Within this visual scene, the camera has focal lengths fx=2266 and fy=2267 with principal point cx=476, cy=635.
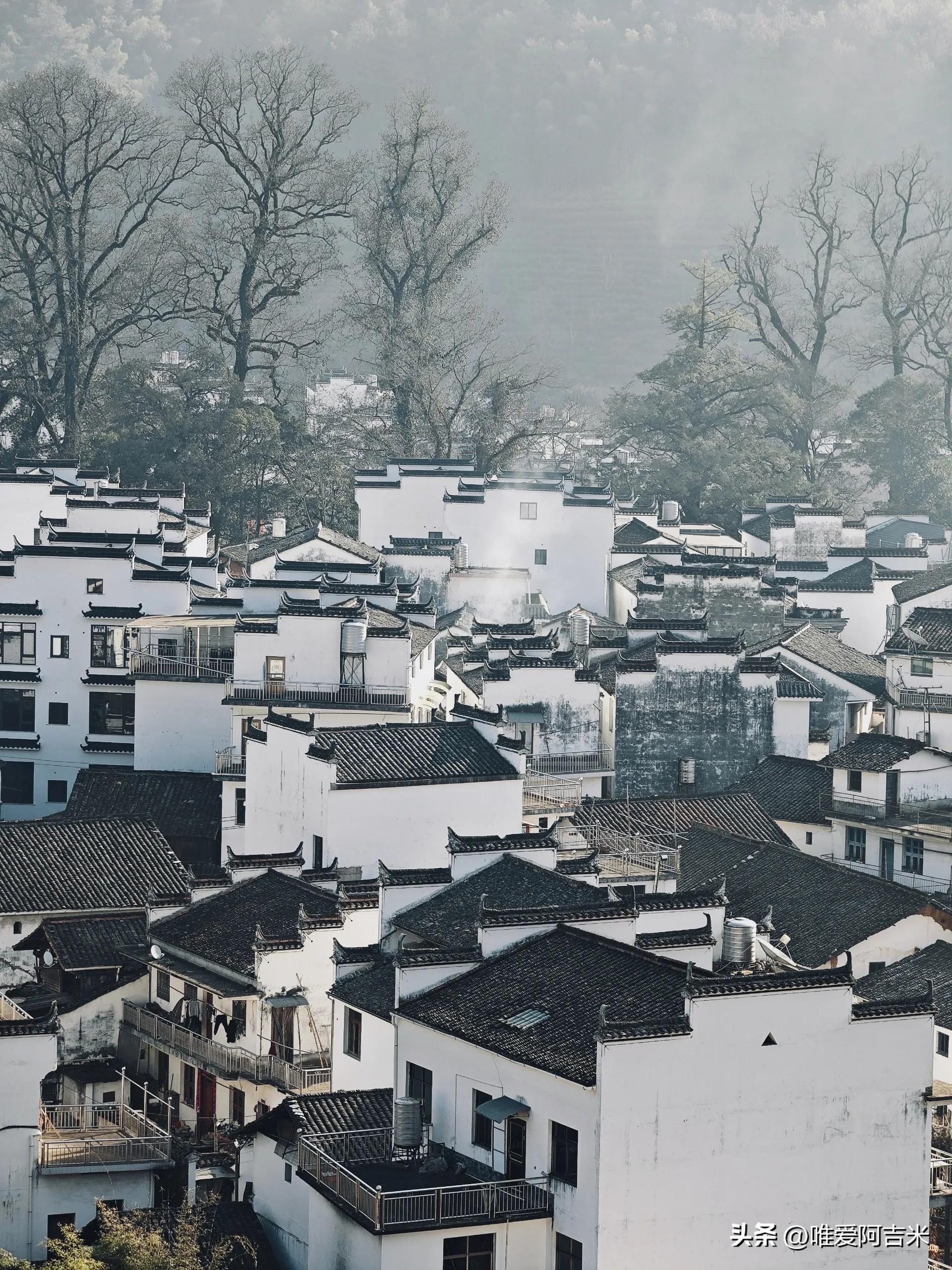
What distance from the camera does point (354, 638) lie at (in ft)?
155

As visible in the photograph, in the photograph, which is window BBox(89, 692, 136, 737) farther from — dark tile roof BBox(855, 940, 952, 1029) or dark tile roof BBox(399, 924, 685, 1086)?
dark tile roof BBox(399, 924, 685, 1086)

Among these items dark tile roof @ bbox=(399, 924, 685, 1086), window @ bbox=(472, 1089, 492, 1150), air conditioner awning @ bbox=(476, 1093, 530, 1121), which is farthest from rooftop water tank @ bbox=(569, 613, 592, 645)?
air conditioner awning @ bbox=(476, 1093, 530, 1121)

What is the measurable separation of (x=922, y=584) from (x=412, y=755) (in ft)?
90.4

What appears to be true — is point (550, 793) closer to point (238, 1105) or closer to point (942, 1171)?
point (238, 1105)

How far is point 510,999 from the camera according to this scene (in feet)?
84.9

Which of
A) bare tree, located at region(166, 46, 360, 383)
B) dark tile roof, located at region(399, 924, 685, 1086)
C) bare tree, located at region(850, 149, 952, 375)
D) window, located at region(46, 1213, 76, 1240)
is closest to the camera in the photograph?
dark tile roof, located at region(399, 924, 685, 1086)

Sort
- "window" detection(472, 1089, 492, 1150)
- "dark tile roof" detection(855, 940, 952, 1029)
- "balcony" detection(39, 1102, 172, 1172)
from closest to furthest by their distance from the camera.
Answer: "window" detection(472, 1089, 492, 1150) → "balcony" detection(39, 1102, 172, 1172) → "dark tile roof" detection(855, 940, 952, 1029)

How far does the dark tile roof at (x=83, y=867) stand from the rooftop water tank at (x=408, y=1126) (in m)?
12.4

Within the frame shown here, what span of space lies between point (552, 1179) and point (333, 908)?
10.5 metres

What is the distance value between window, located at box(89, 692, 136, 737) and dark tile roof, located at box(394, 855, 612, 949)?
69.7 feet

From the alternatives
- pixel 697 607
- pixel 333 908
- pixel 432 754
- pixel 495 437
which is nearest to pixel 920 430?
pixel 495 437

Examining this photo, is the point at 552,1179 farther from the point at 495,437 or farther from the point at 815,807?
the point at 495,437

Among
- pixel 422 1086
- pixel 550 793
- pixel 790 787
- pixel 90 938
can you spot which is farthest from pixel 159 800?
pixel 422 1086

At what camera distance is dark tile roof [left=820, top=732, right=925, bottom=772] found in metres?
44.4
